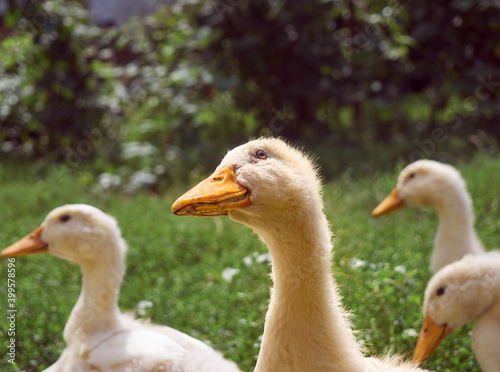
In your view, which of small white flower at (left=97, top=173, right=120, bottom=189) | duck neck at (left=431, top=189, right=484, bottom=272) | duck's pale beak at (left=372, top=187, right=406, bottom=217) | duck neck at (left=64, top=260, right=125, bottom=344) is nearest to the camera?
duck neck at (left=64, top=260, right=125, bottom=344)

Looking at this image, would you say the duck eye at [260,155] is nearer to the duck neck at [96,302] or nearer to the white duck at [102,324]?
the white duck at [102,324]

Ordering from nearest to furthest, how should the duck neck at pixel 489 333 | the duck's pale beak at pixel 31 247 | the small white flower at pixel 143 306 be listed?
1. the duck neck at pixel 489 333
2. the duck's pale beak at pixel 31 247
3. the small white flower at pixel 143 306

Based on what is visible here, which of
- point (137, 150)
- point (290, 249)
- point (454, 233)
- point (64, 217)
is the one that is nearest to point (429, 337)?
point (454, 233)

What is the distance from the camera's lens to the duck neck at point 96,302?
3395 mm

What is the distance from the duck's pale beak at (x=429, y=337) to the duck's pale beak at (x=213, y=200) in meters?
1.65

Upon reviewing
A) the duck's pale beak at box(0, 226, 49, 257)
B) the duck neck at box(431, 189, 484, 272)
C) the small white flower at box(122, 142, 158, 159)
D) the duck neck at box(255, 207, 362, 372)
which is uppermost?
the small white flower at box(122, 142, 158, 159)

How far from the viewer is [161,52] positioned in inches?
398

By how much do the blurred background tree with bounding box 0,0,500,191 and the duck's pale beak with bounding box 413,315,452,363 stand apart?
5.28m

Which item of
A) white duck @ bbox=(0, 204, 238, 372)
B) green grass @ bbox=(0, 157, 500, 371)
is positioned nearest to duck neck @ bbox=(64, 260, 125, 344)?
white duck @ bbox=(0, 204, 238, 372)

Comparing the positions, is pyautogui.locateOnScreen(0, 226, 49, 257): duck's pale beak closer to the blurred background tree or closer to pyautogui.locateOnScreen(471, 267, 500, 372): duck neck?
pyautogui.locateOnScreen(471, 267, 500, 372): duck neck

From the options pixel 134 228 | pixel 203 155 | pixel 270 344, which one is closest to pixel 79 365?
pixel 270 344

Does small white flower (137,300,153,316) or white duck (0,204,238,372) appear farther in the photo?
small white flower (137,300,153,316)

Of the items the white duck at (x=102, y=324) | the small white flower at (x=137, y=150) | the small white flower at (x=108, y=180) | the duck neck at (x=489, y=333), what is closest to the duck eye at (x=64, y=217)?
the white duck at (x=102, y=324)

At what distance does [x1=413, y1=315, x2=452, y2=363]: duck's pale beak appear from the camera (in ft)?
10.7
